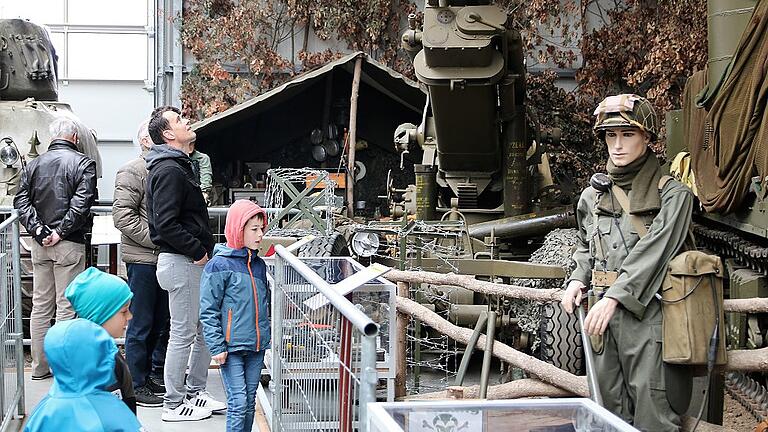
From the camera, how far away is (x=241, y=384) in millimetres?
5816

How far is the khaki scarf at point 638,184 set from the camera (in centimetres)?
502

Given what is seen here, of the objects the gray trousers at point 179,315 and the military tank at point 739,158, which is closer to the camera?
the gray trousers at point 179,315

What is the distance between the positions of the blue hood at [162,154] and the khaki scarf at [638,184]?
2.83 m

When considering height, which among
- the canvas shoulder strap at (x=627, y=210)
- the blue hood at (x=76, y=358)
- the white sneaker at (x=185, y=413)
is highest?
the canvas shoulder strap at (x=627, y=210)

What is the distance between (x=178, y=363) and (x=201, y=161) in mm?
4484

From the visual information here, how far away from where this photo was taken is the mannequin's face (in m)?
5.11

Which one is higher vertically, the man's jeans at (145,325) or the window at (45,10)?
the window at (45,10)

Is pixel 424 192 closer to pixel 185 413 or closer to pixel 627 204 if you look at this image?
pixel 185 413

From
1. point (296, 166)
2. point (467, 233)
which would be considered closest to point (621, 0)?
point (296, 166)

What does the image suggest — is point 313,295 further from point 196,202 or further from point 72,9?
point 72,9

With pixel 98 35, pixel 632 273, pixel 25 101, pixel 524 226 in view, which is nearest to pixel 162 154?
pixel 632 273

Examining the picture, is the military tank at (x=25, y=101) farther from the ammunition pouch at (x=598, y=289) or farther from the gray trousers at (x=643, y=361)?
the gray trousers at (x=643, y=361)

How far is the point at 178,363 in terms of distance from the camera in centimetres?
677

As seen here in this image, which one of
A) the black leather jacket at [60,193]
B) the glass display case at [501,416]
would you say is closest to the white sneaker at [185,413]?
the black leather jacket at [60,193]
